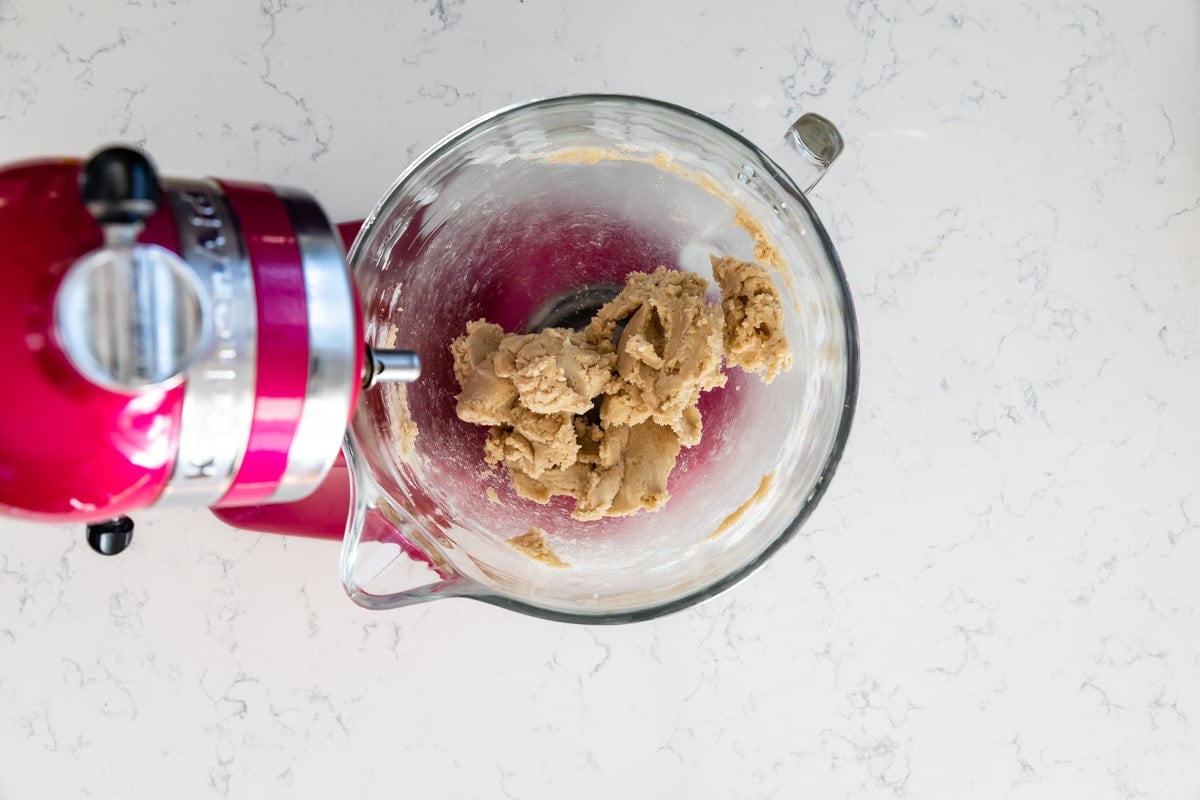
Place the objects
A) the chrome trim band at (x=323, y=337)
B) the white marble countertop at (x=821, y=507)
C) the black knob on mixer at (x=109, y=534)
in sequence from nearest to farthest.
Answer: the chrome trim band at (x=323, y=337) → the black knob on mixer at (x=109, y=534) → the white marble countertop at (x=821, y=507)

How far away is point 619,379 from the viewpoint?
907 mm

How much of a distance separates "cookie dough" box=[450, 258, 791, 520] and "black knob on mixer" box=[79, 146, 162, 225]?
395 mm

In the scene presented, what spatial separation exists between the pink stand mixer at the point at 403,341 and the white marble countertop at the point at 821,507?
237mm

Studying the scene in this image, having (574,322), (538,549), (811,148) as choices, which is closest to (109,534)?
(538,549)

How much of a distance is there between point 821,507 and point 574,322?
41 centimetres

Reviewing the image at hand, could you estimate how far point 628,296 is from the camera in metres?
0.92

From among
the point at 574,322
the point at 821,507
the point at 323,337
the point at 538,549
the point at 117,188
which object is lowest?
the point at 821,507

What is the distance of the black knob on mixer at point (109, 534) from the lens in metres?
0.74

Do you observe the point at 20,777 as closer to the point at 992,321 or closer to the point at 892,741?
the point at 892,741

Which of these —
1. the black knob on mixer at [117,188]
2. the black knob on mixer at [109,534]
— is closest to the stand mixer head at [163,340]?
the black knob on mixer at [117,188]

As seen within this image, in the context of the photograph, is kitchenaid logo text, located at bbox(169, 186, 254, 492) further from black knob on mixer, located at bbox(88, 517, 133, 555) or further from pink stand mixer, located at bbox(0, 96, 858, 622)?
black knob on mixer, located at bbox(88, 517, 133, 555)

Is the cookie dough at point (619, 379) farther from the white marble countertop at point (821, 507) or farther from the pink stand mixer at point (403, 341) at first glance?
the white marble countertop at point (821, 507)

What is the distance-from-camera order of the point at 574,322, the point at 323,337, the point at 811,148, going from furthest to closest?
the point at 574,322
the point at 811,148
the point at 323,337

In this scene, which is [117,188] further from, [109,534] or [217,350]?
[109,534]
